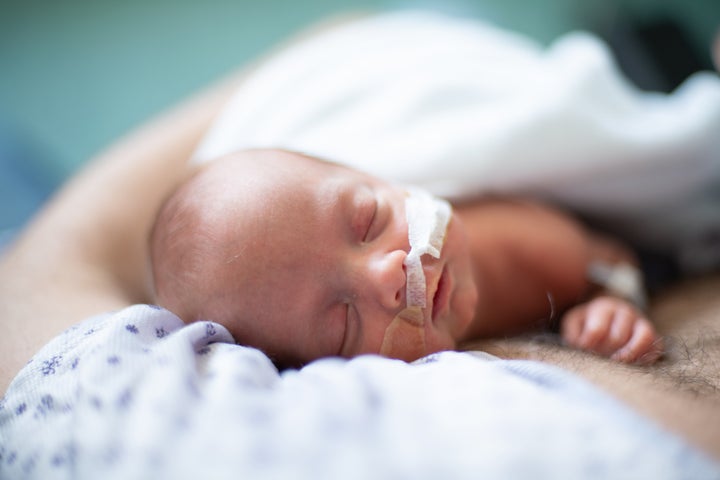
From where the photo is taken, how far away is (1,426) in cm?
58

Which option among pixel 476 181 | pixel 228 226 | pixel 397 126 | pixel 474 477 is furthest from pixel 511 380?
pixel 397 126

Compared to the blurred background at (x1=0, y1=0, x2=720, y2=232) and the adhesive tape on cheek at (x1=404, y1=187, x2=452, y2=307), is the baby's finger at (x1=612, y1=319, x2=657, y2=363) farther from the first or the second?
the blurred background at (x1=0, y1=0, x2=720, y2=232)

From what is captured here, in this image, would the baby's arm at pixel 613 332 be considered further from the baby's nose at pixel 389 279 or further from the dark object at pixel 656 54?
the dark object at pixel 656 54

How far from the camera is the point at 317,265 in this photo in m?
0.75

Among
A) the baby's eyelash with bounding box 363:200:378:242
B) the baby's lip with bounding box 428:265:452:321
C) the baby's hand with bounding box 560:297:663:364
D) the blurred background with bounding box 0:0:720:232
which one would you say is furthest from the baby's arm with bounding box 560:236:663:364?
the blurred background with bounding box 0:0:720:232

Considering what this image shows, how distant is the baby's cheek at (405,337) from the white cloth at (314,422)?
17 centimetres

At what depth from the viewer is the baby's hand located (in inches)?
31.3

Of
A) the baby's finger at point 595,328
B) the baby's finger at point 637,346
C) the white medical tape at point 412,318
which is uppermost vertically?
the white medical tape at point 412,318

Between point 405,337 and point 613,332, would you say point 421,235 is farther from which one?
point 613,332

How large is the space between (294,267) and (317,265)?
3cm

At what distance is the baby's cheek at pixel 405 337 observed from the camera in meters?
0.77

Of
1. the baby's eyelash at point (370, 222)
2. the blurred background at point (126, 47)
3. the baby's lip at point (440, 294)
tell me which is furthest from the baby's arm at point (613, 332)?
the blurred background at point (126, 47)

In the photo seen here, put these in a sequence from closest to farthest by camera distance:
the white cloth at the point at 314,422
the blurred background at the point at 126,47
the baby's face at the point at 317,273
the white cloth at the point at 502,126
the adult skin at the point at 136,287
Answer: the white cloth at the point at 314,422 < the adult skin at the point at 136,287 < the baby's face at the point at 317,273 < the white cloth at the point at 502,126 < the blurred background at the point at 126,47

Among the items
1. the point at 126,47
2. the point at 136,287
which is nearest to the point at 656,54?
the point at 136,287
